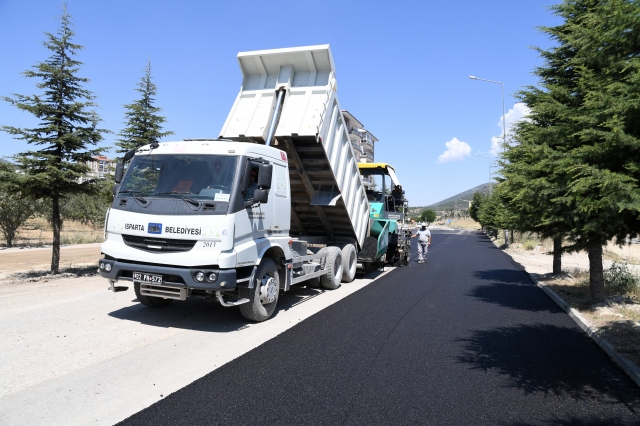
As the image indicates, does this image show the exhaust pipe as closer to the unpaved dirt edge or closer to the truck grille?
the truck grille

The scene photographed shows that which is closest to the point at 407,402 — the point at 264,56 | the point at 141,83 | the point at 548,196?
the point at 548,196

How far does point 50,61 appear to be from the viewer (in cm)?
1162

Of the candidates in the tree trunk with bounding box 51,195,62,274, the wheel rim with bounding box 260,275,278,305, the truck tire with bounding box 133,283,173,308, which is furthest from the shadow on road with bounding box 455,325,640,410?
the tree trunk with bounding box 51,195,62,274

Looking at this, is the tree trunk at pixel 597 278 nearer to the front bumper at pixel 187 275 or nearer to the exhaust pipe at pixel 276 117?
the exhaust pipe at pixel 276 117

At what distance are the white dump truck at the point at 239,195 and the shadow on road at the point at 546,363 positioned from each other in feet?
10.5

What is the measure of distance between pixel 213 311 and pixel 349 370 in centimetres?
355

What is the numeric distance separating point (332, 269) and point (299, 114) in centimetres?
371

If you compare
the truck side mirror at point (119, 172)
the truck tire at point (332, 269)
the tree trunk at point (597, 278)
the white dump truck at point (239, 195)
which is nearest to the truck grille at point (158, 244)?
the white dump truck at point (239, 195)

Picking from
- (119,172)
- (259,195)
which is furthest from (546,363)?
(119,172)

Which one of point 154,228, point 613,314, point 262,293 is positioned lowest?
point 613,314

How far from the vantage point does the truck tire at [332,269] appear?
33.3 feet

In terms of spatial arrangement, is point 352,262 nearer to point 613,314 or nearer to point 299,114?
point 299,114

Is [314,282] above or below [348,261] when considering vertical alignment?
below

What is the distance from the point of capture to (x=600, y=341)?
609 cm
